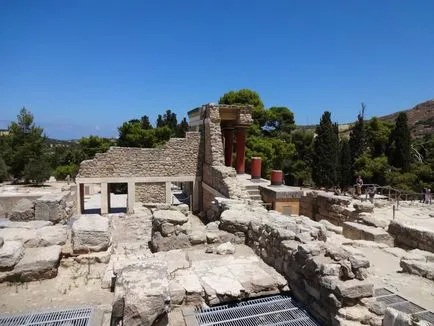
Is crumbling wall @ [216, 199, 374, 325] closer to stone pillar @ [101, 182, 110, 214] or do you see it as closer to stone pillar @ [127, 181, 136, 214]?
stone pillar @ [127, 181, 136, 214]

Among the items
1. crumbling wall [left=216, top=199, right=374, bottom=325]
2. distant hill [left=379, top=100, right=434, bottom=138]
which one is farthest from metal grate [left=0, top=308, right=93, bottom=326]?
distant hill [left=379, top=100, right=434, bottom=138]

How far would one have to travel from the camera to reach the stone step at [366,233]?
9438mm

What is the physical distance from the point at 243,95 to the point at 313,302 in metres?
25.9

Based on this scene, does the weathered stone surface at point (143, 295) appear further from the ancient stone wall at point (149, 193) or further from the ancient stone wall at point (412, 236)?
the ancient stone wall at point (149, 193)

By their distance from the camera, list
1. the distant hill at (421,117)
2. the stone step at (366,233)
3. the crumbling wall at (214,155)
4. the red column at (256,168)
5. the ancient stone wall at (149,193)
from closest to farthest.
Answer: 1. the stone step at (366,233)
2. the crumbling wall at (214,155)
3. the red column at (256,168)
4. the ancient stone wall at (149,193)
5. the distant hill at (421,117)

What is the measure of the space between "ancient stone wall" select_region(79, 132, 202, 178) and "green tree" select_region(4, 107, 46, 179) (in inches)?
495

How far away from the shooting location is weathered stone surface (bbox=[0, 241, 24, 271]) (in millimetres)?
5238

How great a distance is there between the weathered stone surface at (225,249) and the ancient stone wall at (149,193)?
1485 cm

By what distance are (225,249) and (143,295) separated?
303 centimetres

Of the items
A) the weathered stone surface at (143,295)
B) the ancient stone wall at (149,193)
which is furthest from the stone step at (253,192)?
the weathered stone surface at (143,295)

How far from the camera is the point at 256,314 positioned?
14.3 feet

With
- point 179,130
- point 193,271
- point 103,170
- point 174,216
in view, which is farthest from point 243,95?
point 193,271

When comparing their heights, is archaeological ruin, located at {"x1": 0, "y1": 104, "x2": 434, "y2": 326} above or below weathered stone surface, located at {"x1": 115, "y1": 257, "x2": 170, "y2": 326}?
below

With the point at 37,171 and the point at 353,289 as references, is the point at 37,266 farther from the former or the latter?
the point at 37,171
